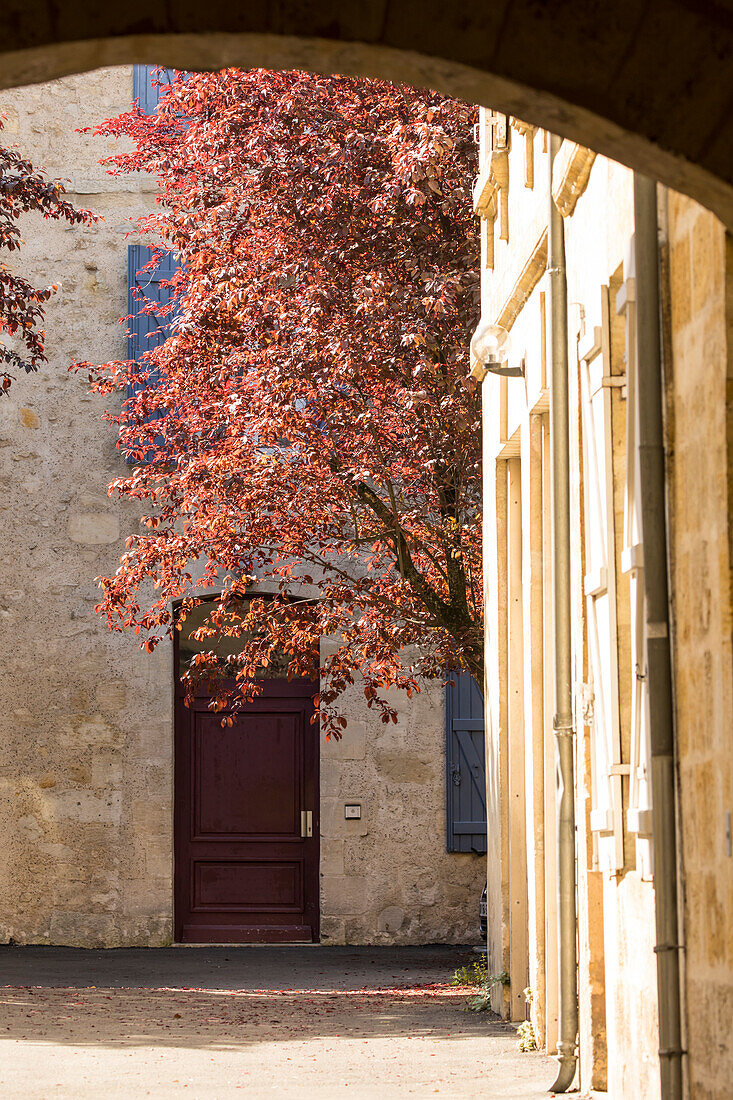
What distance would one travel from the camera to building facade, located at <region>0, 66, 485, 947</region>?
40.3ft

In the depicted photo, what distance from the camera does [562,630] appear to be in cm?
610

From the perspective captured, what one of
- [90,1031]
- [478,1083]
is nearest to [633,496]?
[478,1083]

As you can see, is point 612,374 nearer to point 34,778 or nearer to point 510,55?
point 510,55

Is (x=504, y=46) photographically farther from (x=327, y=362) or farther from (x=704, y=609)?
(x=327, y=362)

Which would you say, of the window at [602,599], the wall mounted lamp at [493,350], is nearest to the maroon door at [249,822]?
the wall mounted lamp at [493,350]

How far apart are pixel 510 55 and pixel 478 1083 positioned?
440 cm

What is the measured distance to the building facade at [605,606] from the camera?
151 inches

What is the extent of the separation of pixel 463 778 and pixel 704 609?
8585mm

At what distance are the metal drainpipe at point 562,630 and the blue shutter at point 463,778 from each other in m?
6.18

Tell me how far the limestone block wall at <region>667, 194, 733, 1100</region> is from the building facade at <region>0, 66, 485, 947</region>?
8.31 meters

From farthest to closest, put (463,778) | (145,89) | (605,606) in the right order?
1. (145,89)
2. (463,778)
3. (605,606)

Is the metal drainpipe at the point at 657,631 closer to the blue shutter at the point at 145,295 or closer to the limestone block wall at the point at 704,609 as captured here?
the limestone block wall at the point at 704,609

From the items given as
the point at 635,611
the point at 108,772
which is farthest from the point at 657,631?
the point at 108,772

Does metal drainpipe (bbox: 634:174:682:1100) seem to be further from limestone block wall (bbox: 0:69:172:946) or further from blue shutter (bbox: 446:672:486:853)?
limestone block wall (bbox: 0:69:172:946)
